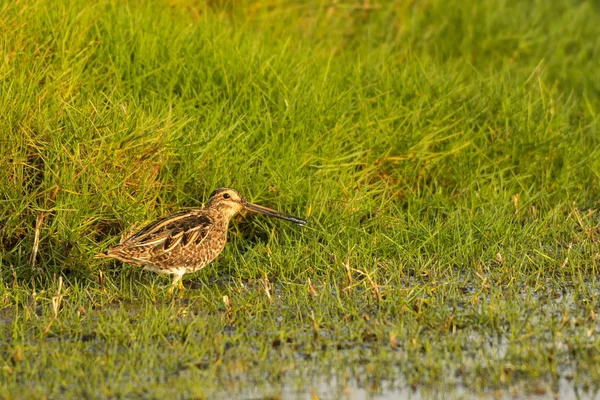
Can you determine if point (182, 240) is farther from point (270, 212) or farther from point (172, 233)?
point (270, 212)

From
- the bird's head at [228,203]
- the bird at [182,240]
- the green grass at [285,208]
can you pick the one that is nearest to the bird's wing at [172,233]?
the bird at [182,240]

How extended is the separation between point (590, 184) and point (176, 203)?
9.90 feet

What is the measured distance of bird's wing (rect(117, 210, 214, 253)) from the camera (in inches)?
238

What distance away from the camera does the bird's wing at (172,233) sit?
6039mm

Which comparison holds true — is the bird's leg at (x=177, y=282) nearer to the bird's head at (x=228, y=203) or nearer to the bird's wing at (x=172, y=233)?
the bird's wing at (x=172, y=233)

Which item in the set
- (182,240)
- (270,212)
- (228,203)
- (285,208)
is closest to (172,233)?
(182,240)

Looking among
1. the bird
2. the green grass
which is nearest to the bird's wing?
the bird

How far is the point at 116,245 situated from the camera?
19.7ft

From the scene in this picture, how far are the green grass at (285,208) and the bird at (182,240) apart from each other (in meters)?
0.17

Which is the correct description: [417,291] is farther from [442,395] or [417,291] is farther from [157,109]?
[157,109]

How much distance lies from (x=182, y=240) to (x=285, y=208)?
3.56 ft

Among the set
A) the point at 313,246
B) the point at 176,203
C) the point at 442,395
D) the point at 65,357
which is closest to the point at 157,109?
the point at 176,203

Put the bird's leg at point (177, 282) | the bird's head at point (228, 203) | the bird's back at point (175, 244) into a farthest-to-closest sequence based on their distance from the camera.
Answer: the bird's head at point (228, 203) → the bird's leg at point (177, 282) → the bird's back at point (175, 244)

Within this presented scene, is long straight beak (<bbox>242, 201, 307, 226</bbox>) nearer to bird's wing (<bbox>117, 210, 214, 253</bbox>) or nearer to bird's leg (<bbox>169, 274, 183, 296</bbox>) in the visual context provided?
bird's wing (<bbox>117, 210, 214, 253</bbox>)
